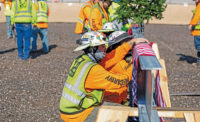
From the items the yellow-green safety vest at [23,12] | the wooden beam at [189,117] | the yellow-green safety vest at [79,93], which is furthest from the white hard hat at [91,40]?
the yellow-green safety vest at [23,12]

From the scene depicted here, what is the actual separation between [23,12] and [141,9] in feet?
20.3

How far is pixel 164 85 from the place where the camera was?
12.3ft

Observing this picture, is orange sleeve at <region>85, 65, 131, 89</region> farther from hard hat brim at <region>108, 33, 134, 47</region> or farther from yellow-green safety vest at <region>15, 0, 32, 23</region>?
yellow-green safety vest at <region>15, 0, 32, 23</region>

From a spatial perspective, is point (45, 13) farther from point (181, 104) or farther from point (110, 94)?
point (110, 94)

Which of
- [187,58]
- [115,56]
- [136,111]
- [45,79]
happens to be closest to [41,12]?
[45,79]

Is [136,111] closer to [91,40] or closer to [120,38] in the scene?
[91,40]

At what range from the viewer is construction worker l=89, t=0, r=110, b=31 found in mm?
5863

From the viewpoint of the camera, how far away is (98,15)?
19.3 ft

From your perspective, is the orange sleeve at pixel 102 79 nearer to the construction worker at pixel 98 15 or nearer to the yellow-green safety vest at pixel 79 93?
the yellow-green safety vest at pixel 79 93

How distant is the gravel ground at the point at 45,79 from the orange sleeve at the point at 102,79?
0.30m

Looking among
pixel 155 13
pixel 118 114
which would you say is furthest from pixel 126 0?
pixel 118 114

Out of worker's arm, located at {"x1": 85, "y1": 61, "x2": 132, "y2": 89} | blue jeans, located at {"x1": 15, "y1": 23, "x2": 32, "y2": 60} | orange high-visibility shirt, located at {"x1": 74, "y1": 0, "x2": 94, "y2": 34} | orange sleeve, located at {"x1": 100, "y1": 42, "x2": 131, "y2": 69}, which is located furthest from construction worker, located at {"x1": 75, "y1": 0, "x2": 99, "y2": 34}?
blue jeans, located at {"x1": 15, "y1": 23, "x2": 32, "y2": 60}

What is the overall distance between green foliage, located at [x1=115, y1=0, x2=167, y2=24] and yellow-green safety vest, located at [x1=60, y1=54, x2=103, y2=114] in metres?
1.18

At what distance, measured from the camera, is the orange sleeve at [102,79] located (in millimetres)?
3176
